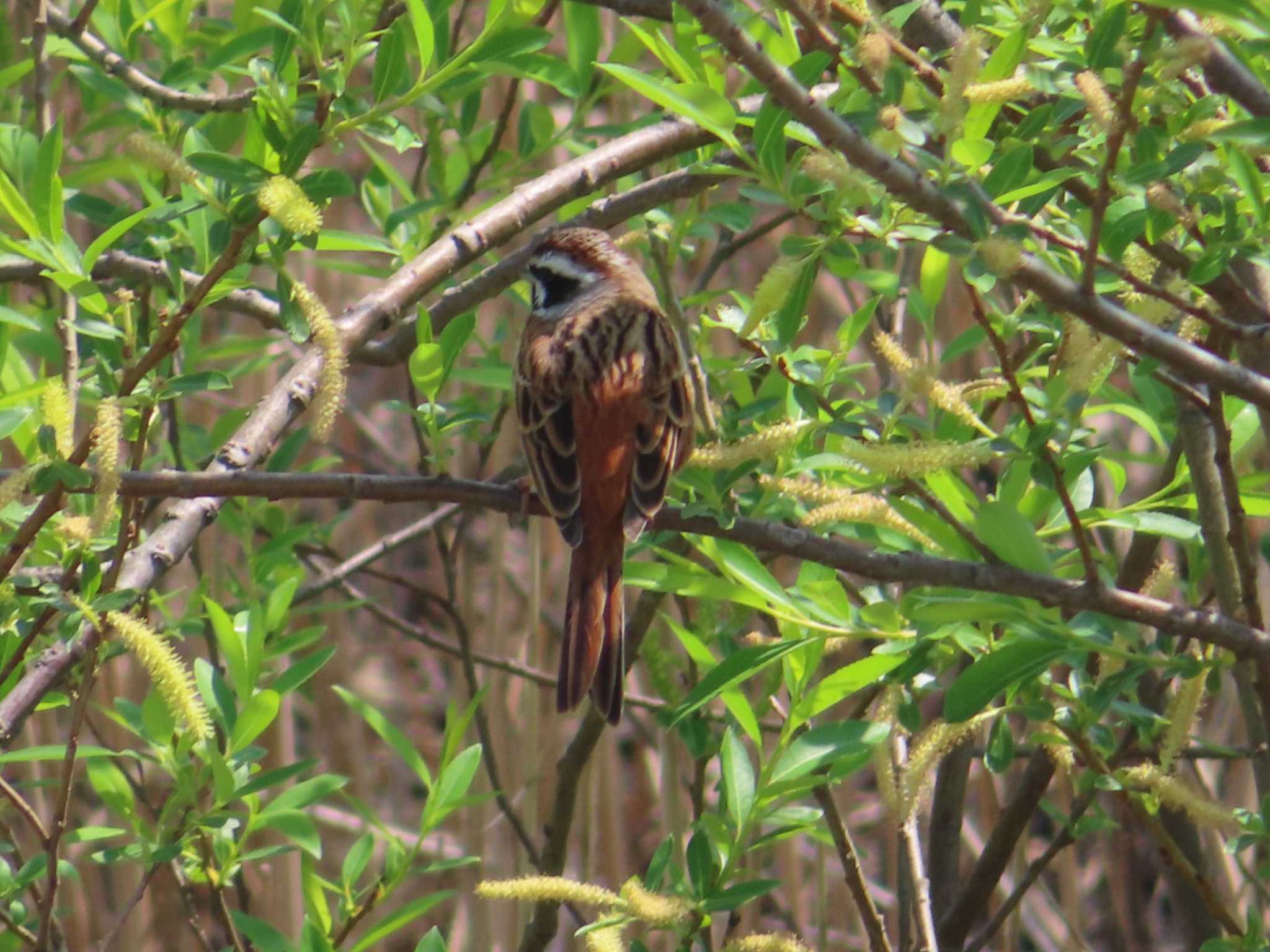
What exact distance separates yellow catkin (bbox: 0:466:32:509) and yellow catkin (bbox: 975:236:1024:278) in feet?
2.90

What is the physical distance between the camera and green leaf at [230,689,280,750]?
2016 mm

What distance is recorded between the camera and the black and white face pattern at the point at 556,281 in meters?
2.82

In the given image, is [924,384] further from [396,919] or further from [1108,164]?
[396,919]

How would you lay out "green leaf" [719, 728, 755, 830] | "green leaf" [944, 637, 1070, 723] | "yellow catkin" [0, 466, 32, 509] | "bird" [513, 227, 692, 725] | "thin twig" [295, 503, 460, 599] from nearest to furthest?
1. "yellow catkin" [0, 466, 32, 509]
2. "green leaf" [944, 637, 1070, 723]
3. "green leaf" [719, 728, 755, 830]
4. "bird" [513, 227, 692, 725]
5. "thin twig" [295, 503, 460, 599]

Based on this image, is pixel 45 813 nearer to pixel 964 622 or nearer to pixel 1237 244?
pixel 964 622

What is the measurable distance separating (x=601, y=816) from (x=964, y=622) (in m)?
2.31

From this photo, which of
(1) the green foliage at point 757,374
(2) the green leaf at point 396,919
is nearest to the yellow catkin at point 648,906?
(1) the green foliage at point 757,374

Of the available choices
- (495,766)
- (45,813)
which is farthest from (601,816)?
(45,813)

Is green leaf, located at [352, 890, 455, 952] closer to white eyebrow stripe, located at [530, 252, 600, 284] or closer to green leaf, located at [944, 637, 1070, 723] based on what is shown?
green leaf, located at [944, 637, 1070, 723]

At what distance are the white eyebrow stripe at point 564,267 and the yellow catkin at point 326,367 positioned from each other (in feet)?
3.63

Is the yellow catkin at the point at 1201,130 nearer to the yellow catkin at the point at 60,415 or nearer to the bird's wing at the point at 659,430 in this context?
the bird's wing at the point at 659,430

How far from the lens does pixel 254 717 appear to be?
2.03m

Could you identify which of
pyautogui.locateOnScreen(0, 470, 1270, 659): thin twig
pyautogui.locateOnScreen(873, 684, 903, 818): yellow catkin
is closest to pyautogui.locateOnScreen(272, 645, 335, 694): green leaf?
pyautogui.locateOnScreen(0, 470, 1270, 659): thin twig

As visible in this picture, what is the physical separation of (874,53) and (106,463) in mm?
779
